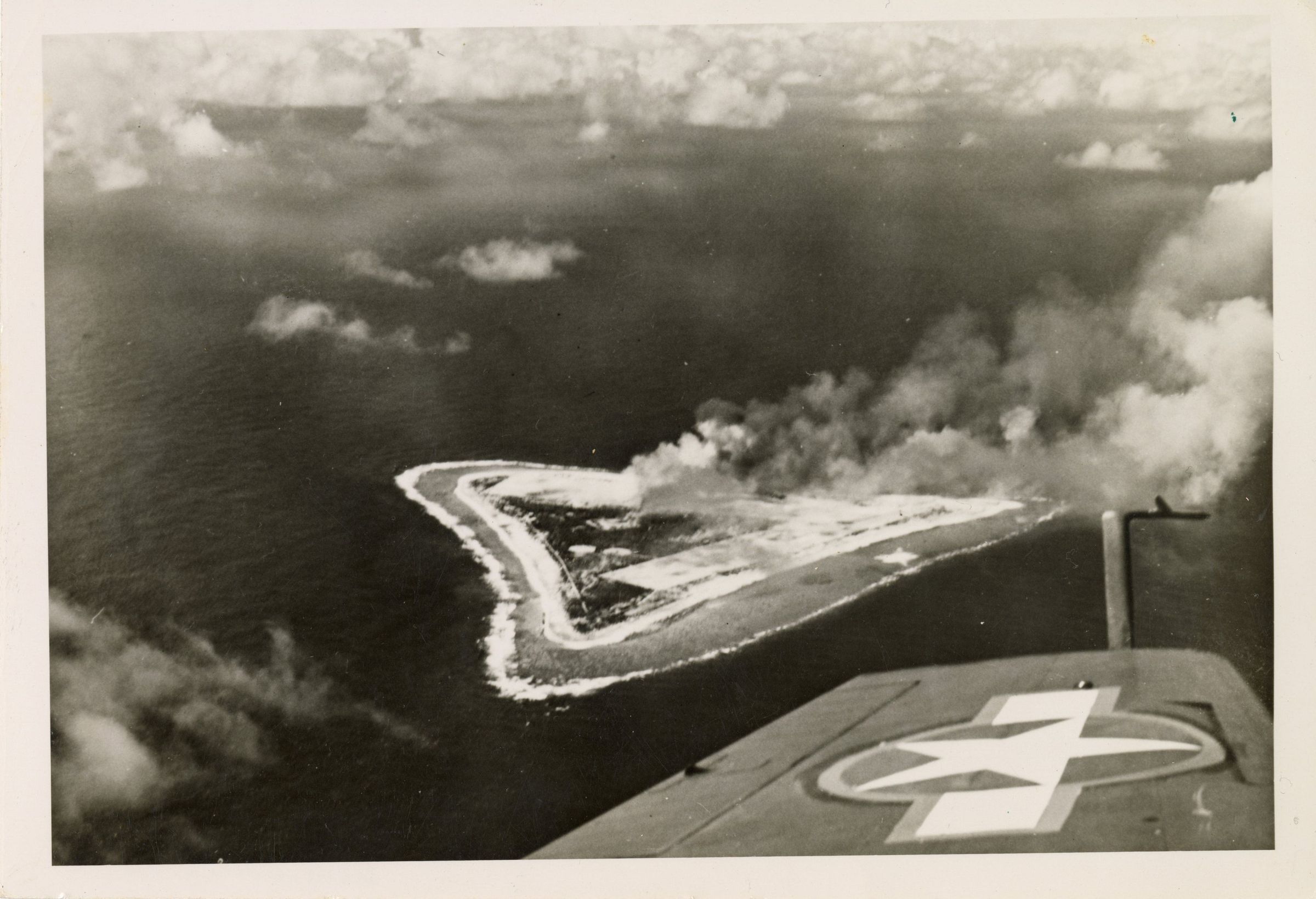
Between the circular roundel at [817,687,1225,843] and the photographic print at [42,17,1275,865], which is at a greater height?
the photographic print at [42,17,1275,865]

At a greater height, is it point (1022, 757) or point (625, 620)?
point (625, 620)

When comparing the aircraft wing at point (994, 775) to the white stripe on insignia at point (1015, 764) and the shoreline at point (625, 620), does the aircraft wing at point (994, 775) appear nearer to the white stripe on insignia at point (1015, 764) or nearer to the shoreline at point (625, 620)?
the white stripe on insignia at point (1015, 764)

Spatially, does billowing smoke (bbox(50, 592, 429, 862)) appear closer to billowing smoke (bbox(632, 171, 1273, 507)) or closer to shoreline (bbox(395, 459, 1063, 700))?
shoreline (bbox(395, 459, 1063, 700))

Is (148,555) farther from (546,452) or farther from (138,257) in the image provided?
(546,452)

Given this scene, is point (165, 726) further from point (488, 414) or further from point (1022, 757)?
point (1022, 757)

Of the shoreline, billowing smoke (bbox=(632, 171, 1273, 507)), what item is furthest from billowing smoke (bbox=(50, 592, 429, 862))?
billowing smoke (bbox=(632, 171, 1273, 507))

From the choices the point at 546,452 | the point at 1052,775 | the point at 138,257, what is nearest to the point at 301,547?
the point at 546,452

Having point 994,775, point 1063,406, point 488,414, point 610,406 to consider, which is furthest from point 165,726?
point 1063,406

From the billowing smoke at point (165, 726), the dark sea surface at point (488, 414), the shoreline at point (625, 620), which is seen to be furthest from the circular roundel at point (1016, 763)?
the billowing smoke at point (165, 726)
